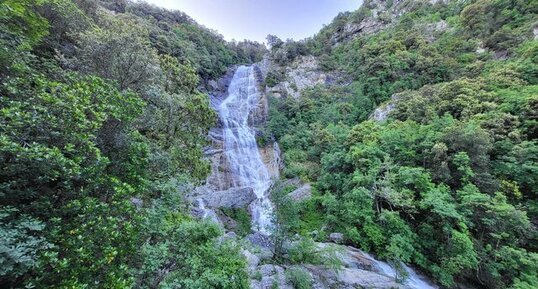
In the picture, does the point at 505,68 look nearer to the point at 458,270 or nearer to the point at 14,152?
the point at 458,270

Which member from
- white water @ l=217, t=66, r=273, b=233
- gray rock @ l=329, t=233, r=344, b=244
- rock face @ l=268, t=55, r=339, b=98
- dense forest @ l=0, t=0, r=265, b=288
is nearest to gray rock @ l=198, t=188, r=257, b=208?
white water @ l=217, t=66, r=273, b=233

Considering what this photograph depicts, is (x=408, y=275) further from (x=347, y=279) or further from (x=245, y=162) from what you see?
(x=245, y=162)

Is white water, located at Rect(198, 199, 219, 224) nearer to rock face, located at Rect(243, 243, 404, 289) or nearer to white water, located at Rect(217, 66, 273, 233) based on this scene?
white water, located at Rect(217, 66, 273, 233)

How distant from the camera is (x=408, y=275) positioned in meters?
11.1

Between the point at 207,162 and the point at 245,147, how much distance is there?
1368cm

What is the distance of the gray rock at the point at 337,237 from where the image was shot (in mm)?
13726

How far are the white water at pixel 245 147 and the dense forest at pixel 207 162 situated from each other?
2.29 m

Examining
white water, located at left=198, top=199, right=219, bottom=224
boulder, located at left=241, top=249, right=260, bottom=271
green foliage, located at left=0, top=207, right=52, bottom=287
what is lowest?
boulder, located at left=241, top=249, right=260, bottom=271

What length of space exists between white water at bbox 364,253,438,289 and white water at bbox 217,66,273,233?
673 centimetres

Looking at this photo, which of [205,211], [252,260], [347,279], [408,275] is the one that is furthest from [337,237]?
[205,211]

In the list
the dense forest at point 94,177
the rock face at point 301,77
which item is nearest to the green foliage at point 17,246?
the dense forest at point 94,177

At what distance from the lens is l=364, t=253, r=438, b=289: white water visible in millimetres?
10797

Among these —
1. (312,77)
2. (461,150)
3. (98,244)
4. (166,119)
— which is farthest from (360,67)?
(98,244)

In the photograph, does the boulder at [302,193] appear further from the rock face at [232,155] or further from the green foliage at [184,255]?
the green foliage at [184,255]
